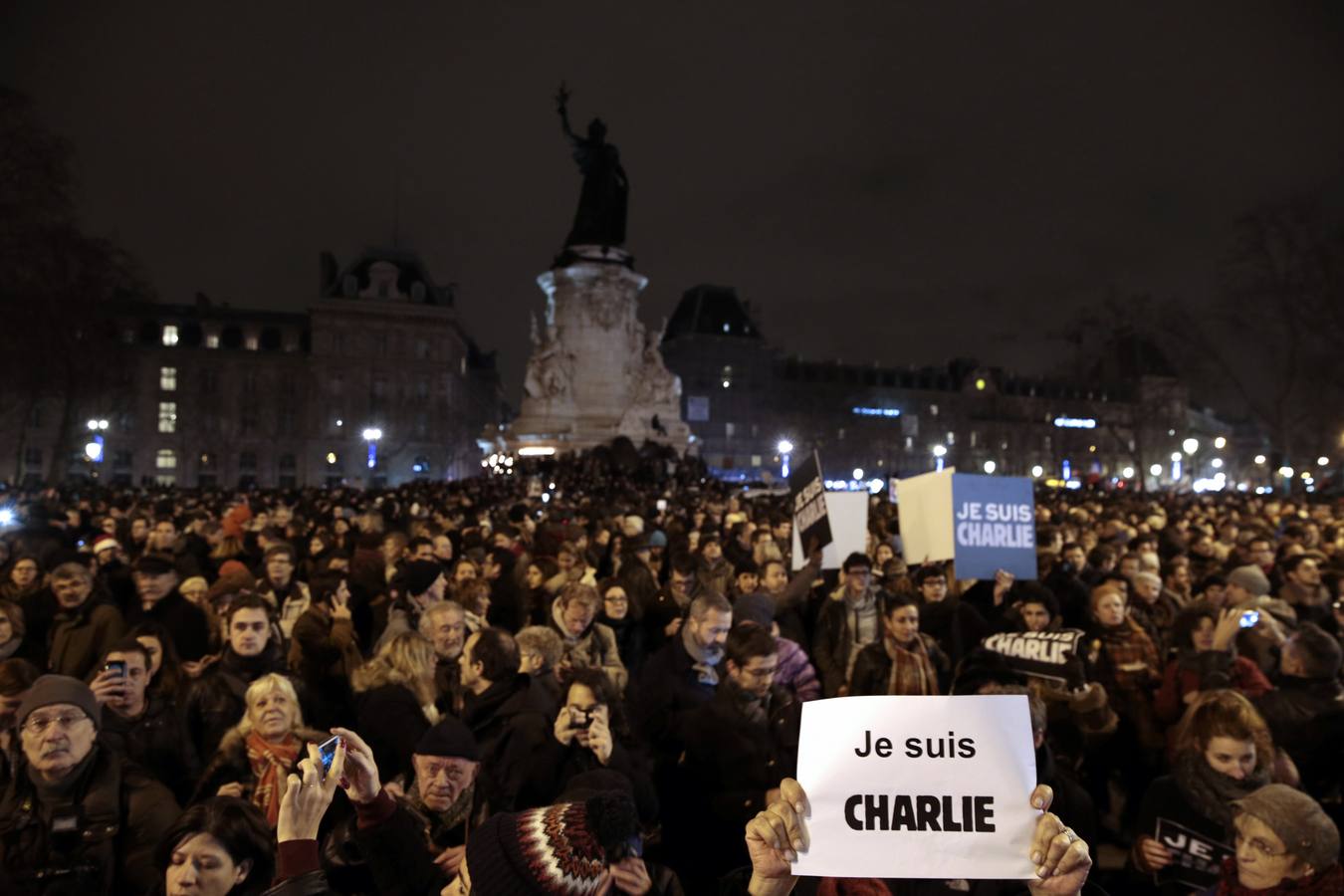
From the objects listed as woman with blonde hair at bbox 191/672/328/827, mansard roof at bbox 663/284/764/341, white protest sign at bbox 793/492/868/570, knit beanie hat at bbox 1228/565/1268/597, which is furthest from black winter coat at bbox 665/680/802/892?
mansard roof at bbox 663/284/764/341

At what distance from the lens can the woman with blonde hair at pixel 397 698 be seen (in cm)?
414

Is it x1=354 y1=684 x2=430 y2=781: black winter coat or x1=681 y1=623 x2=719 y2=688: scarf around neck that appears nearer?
x1=354 y1=684 x2=430 y2=781: black winter coat

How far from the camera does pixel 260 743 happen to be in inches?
145

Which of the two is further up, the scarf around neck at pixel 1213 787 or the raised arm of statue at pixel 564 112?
the raised arm of statue at pixel 564 112

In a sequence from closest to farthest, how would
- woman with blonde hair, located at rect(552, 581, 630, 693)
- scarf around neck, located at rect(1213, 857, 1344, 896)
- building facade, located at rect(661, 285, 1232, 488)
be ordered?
scarf around neck, located at rect(1213, 857, 1344, 896)
woman with blonde hair, located at rect(552, 581, 630, 693)
building facade, located at rect(661, 285, 1232, 488)

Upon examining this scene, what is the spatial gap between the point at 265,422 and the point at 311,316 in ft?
25.7

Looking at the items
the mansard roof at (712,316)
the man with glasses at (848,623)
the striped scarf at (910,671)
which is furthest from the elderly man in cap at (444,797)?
the mansard roof at (712,316)

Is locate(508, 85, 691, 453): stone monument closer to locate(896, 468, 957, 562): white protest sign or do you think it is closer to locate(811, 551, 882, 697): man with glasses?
locate(896, 468, 957, 562): white protest sign

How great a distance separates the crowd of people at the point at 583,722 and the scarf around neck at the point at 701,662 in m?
0.02

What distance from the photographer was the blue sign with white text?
7727mm

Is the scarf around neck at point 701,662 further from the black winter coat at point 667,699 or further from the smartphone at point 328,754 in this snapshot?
the smartphone at point 328,754

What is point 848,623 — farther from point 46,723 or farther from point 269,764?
point 46,723

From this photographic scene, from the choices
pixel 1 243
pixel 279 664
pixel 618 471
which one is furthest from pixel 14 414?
pixel 279 664

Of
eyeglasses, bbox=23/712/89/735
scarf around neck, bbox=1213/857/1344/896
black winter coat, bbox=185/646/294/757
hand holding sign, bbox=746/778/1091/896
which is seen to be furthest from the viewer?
black winter coat, bbox=185/646/294/757
